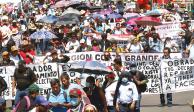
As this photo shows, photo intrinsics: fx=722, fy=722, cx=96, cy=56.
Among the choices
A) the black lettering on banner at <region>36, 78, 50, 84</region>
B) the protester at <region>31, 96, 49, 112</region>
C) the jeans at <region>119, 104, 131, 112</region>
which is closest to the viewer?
the protester at <region>31, 96, 49, 112</region>

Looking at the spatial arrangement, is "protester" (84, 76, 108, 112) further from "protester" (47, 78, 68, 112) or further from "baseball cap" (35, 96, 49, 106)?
"baseball cap" (35, 96, 49, 106)

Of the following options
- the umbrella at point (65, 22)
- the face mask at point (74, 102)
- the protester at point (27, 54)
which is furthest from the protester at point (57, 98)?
the umbrella at point (65, 22)

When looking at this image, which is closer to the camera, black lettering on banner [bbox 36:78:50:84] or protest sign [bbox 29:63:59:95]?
black lettering on banner [bbox 36:78:50:84]

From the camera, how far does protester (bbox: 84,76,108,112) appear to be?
12867 millimetres

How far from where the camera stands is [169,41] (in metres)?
25.2

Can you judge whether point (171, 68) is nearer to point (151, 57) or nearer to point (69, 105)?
point (151, 57)

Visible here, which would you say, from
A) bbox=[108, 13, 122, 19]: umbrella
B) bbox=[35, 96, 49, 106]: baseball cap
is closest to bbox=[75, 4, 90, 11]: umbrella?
bbox=[108, 13, 122, 19]: umbrella

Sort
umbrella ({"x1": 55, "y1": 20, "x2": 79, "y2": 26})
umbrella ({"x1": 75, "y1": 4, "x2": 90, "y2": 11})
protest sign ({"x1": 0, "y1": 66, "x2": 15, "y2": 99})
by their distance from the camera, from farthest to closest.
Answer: umbrella ({"x1": 75, "y1": 4, "x2": 90, "y2": 11}), umbrella ({"x1": 55, "y1": 20, "x2": 79, "y2": 26}), protest sign ({"x1": 0, "y1": 66, "x2": 15, "y2": 99})

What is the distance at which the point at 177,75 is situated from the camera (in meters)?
17.8

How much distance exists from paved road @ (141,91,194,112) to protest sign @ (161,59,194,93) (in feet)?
1.37

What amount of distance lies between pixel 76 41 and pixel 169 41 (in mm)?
3803

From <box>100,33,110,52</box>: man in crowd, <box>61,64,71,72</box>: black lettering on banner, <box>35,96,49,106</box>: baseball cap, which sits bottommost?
<box>100,33,110,52</box>: man in crowd

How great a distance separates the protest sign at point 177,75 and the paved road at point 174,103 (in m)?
0.42

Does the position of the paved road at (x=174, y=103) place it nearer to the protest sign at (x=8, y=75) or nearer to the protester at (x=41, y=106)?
the protest sign at (x=8, y=75)
